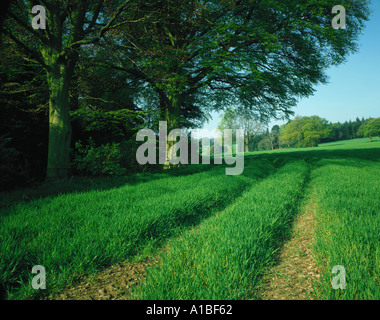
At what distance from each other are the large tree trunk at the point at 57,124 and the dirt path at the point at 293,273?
7.83m

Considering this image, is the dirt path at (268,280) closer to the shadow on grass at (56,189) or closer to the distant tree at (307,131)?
the shadow on grass at (56,189)

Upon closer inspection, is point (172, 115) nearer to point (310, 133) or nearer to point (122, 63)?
point (122, 63)

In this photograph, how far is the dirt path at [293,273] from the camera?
74.0 inches

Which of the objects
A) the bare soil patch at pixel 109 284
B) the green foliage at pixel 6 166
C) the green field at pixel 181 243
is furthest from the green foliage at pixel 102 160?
the bare soil patch at pixel 109 284

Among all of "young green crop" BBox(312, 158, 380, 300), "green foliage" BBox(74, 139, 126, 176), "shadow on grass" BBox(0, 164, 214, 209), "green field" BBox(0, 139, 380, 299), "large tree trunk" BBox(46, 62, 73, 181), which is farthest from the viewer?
"green foliage" BBox(74, 139, 126, 176)

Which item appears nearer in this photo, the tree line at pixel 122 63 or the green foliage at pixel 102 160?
the tree line at pixel 122 63

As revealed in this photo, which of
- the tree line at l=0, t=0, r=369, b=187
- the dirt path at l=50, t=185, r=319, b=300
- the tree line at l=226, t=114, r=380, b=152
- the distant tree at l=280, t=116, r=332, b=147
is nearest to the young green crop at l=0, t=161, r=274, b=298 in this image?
the dirt path at l=50, t=185, r=319, b=300

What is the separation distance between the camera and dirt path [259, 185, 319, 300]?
6.17 feet

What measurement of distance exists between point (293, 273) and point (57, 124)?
28.0 feet

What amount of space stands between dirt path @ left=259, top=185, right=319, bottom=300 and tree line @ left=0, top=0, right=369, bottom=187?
730 centimetres

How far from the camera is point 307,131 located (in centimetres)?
7362

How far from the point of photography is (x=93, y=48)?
7.62 metres

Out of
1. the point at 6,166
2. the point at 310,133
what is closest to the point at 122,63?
the point at 6,166

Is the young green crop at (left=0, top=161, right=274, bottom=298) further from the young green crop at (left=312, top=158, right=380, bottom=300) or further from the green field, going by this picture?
the young green crop at (left=312, top=158, right=380, bottom=300)
